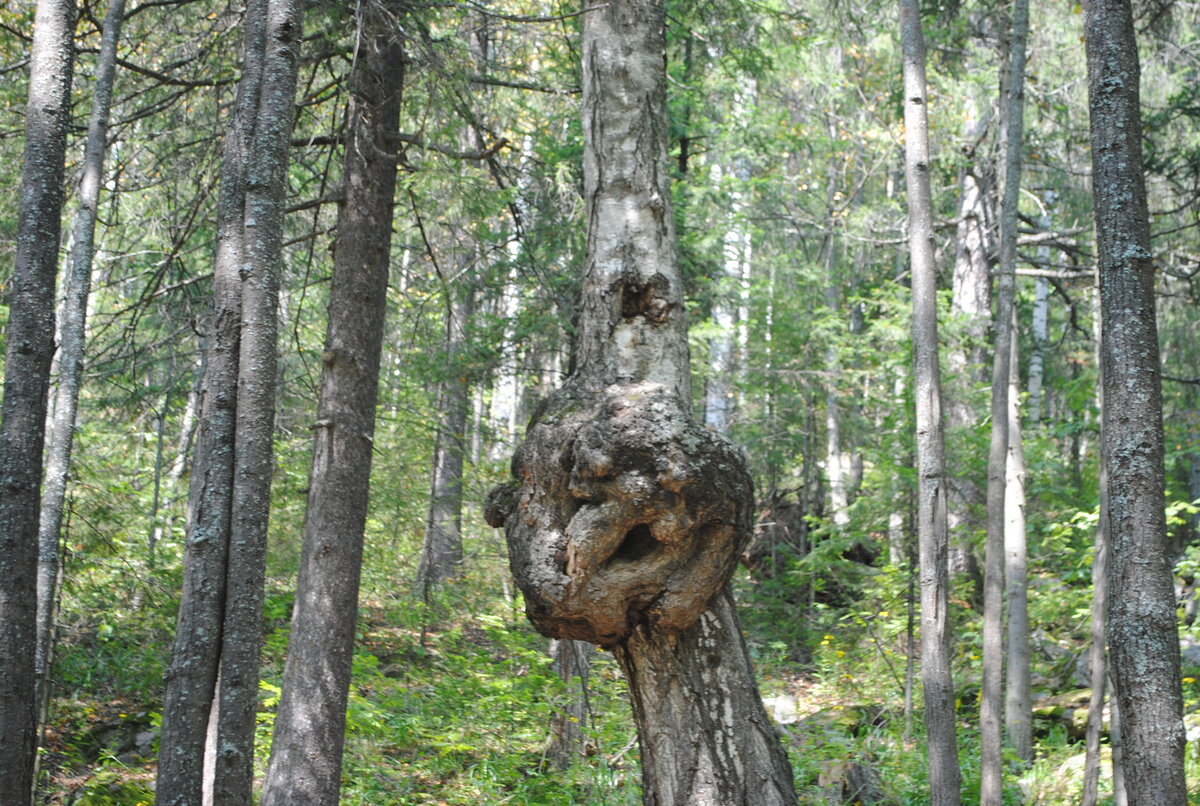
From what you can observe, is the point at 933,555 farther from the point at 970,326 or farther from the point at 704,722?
the point at 970,326

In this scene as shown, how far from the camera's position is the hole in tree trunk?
4.13m

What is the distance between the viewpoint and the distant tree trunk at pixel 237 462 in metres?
3.83

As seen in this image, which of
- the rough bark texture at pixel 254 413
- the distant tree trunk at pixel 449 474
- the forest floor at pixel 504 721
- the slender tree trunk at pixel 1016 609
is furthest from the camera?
the distant tree trunk at pixel 449 474

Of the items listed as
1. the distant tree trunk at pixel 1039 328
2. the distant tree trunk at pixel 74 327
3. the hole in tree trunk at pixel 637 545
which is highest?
the distant tree trunk at pixel 1039 328

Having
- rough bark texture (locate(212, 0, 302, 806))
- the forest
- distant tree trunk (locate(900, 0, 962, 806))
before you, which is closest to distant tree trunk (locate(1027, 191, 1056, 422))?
the forest

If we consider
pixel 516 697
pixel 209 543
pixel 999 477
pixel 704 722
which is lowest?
pixel 516 697

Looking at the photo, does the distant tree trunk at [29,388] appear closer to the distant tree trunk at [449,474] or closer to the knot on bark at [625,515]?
the knot on bark at [625,515]

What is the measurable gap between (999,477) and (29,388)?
6355 millimetres

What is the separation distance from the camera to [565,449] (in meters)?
4.13

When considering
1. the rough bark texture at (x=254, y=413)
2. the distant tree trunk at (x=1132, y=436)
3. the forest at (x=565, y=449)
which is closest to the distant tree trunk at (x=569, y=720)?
the forest at (x=565, y=449)

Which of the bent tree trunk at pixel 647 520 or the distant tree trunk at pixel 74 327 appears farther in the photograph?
the distant tree trunk at pixel 74 327

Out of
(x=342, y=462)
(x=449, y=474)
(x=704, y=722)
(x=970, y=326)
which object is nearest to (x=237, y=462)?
(x=704, y=722)

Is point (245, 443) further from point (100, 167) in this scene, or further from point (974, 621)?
point (974, 621)

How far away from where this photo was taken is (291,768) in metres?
6.19
